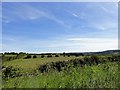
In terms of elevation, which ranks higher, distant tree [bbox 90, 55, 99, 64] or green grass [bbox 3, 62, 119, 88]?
distant tree [bbox 90, 55, 99, 64]

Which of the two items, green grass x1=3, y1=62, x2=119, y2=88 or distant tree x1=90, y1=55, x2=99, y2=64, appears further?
distant tree x1=90, y1=55, x2=99, y2=64

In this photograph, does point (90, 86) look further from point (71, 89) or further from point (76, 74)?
point (76, 74)

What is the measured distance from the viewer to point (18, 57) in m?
22.5

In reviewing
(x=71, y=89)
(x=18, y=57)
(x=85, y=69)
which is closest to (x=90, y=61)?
(x=85, y=69)

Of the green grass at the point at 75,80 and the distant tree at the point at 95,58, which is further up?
the distant tree at the point at 95,58

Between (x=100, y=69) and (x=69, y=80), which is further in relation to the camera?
(x=100, y=69)

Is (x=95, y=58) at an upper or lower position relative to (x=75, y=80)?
upper

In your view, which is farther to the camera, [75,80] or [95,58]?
[95,58]

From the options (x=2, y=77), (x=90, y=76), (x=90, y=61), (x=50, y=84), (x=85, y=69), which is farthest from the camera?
(x=90, y=61)

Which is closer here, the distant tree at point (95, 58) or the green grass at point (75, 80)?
the green grass at point (75, 80)

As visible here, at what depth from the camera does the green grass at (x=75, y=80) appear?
24.9 ft

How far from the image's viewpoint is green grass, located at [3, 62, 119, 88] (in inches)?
299

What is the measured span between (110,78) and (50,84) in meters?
1.80

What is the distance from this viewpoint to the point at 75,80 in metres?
7.96
